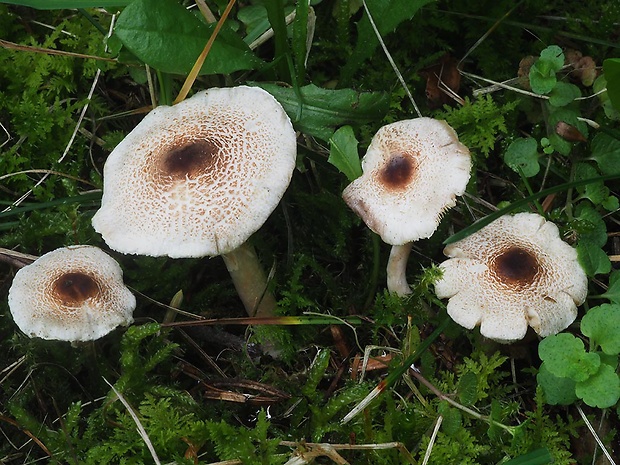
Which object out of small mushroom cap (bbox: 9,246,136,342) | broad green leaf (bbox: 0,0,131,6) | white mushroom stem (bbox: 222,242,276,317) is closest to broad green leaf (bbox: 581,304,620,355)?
white mushroom stem (bbox: 222,242,276,317)

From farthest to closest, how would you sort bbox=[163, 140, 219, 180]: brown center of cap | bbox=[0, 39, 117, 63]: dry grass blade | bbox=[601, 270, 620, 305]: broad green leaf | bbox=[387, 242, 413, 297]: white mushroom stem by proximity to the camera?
bbox=[0, 39, 117, 63]: dry grass blade → bbox=[387, 242, 413, 297]: white mushroom stem → bbox=[601, 270, 620, 305]: broad green leaf → bbox=[163, 140, 219, 180]: brown center of cap

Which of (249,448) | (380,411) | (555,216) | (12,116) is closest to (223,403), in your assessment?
(249,448)

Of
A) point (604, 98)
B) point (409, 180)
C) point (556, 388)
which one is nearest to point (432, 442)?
point (556, 388)

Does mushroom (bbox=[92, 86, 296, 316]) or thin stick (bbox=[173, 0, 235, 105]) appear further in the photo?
thin stick (bbox=[173, 0, 235, 105])

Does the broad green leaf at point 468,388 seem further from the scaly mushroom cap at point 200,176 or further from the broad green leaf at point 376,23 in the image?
the broad green leaf at point 376,23

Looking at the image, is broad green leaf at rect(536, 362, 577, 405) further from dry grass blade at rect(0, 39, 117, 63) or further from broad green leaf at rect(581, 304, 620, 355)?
dry grass blade at rect(0, 39, 117, 63)

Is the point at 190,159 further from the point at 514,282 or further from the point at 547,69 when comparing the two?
the point at 547,69

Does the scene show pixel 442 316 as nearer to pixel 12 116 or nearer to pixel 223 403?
pixel 223 403
